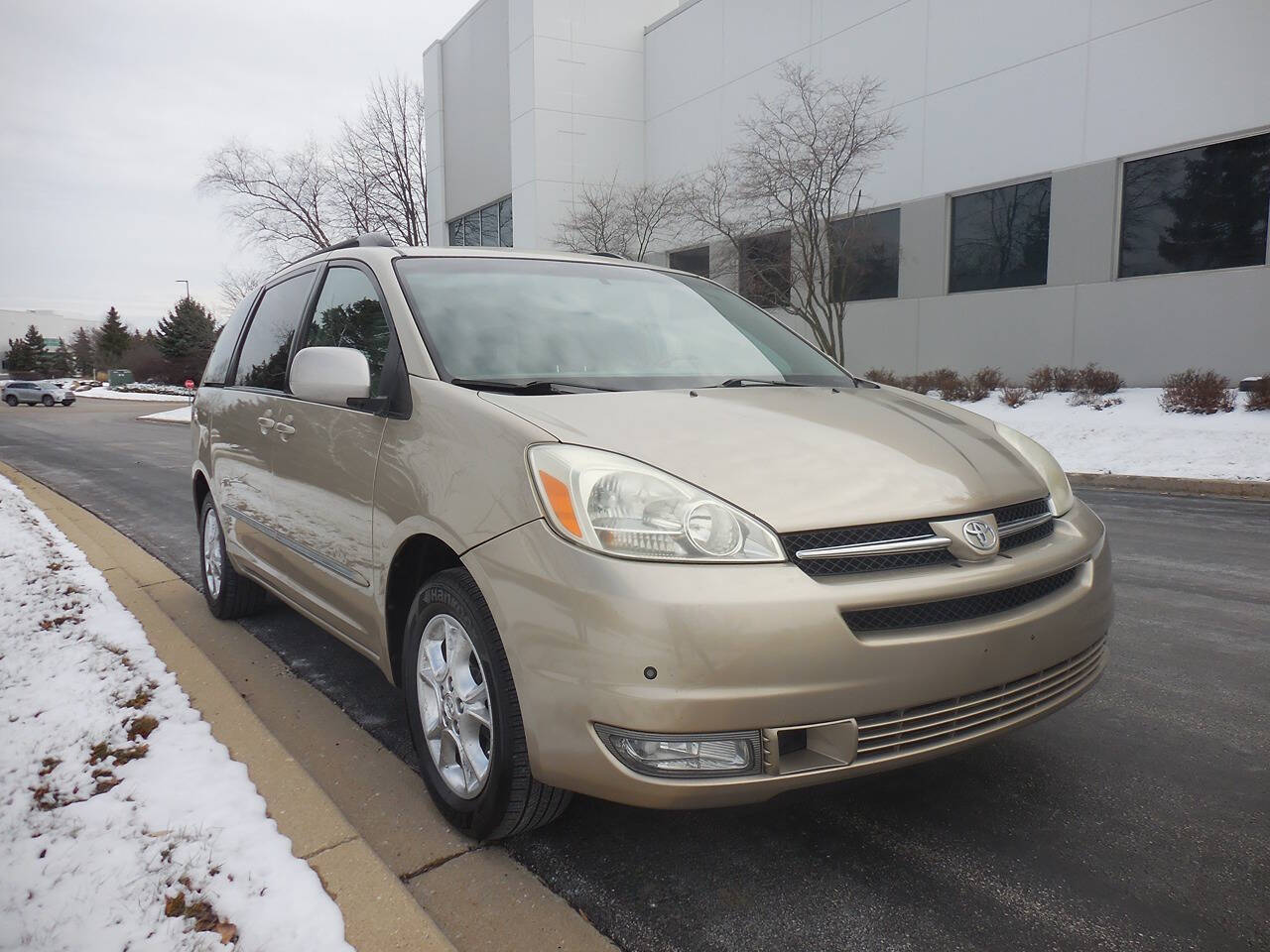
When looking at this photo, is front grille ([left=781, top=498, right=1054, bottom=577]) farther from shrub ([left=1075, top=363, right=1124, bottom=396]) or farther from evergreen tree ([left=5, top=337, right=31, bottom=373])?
evergreen tree ([left=5, top=337, right=31, bottom=373])

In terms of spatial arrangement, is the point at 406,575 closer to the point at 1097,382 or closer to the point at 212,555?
the point at 212,555

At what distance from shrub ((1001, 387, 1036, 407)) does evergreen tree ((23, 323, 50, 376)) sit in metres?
111

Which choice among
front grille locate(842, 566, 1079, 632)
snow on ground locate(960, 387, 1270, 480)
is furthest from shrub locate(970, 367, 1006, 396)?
front grille locate(842, 566, 1079, 632)

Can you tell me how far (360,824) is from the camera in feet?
8.46

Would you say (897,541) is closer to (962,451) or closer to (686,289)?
(962,451)

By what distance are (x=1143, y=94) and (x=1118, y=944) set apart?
51.1 feet

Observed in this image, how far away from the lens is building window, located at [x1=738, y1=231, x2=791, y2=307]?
717 inches

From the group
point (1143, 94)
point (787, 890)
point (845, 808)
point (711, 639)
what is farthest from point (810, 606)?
point (1143, 94)

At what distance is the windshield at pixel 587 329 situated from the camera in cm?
288

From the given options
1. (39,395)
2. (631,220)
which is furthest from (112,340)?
(631,220)

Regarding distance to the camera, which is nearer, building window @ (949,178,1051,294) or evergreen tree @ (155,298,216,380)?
building window @ (949,178,1051,294)

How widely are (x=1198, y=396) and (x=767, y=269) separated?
860 centimetres

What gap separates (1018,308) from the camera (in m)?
16.0

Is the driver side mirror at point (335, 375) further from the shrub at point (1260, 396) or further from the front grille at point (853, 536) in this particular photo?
the shrub at point (1260, 396)
